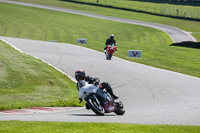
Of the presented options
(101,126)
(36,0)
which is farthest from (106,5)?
(101,126)

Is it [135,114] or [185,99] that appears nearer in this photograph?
[135,114]

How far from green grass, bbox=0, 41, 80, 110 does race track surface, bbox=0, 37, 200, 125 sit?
134cm

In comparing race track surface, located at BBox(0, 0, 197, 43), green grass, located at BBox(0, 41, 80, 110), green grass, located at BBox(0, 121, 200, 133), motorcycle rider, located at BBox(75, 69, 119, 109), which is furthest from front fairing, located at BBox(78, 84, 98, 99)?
race track surface, located at BBox(0, 0, 197, 43)

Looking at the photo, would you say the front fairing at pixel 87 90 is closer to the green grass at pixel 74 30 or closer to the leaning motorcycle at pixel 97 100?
the leaning motorcycle at pixel 97 100

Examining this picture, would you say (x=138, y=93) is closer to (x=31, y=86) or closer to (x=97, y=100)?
(x=31, y=86)

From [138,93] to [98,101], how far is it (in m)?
5.47

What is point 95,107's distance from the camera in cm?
1183

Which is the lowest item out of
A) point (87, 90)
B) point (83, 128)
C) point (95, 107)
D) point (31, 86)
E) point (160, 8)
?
point (160, 8)

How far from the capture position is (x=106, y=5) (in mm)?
88312

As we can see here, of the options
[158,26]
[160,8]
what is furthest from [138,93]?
[160,8]

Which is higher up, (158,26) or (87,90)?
(87,90)

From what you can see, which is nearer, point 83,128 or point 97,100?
point 83,128

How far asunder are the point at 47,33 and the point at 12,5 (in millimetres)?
28642

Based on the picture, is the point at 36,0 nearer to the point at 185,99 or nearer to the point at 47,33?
the point at 47,33
